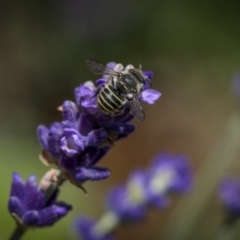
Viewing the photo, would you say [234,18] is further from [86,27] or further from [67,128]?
[67,128]

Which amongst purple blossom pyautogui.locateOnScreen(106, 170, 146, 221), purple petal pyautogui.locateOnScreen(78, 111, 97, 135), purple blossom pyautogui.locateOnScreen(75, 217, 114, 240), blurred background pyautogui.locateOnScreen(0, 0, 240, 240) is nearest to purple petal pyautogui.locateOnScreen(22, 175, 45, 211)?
purple petal pyautogui.locateOnScreen(78, 111, 97, 135)

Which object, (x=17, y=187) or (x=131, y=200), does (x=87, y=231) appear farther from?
(x=17, y=187)

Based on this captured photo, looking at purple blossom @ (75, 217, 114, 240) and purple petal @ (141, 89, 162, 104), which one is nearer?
purple petal @ (141, 89, 162, 104)

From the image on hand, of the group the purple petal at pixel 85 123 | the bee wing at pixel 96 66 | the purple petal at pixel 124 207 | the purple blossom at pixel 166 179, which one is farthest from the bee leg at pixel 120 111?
the purple blossom at pixel 166 179

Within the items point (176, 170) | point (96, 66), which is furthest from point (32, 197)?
point (176, 170)

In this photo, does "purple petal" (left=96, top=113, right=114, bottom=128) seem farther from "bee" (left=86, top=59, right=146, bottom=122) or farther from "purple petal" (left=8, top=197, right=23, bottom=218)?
"purple petal" (left=8, top=197, right=23, bottom=218)

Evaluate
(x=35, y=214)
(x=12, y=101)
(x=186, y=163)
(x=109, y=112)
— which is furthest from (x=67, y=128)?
(x=12, y=101)

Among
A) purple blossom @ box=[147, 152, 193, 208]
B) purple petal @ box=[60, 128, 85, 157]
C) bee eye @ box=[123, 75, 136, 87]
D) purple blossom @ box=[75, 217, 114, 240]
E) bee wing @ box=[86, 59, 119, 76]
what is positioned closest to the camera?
purple petal @ box=[60, 128, 85, 157]
